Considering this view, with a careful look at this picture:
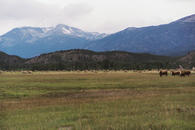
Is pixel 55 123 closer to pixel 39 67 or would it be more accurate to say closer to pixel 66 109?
pixel 66 109

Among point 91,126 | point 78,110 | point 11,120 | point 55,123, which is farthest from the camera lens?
point 78,110

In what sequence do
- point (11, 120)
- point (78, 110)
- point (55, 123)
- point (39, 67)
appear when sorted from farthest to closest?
1. point (39, 67)
2. point (78, 110)
3. point (11, 120)
4. point (55, 123)

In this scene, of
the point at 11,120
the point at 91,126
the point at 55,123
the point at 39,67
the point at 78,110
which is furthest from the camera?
the point at 39,67

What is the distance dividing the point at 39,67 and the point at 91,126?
156714 millimetres

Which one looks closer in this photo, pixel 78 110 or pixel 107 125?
pixel 107 125

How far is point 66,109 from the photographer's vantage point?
623 inches

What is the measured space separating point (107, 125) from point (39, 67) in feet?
515

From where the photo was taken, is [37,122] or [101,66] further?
Result: [101,66]

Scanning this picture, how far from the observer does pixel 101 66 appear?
510ft

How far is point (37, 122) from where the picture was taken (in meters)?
12.2

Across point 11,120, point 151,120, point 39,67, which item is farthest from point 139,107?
point 39,67

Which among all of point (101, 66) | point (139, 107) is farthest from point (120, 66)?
point (139, 107)

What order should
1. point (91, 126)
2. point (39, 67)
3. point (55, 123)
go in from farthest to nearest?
point (39, 67) < point (55, 123) < point (91, 126)

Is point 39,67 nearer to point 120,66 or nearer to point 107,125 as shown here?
point 120,66
